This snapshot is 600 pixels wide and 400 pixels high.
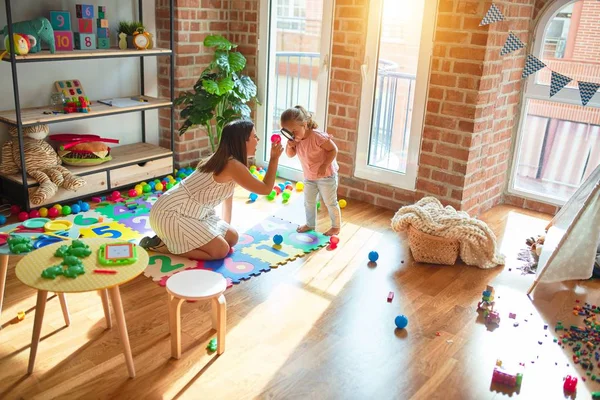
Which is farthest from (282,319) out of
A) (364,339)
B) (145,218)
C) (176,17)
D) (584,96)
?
(176,17)

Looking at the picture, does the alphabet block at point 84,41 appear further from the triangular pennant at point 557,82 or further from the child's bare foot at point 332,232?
the triangular pennant at point 557,82

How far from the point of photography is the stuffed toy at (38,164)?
3.82 meters

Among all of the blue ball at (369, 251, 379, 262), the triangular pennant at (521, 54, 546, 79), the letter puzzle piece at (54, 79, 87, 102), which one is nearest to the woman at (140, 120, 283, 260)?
the blue ball at (369, 251, 379, 262)

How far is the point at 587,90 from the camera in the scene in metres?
3.72

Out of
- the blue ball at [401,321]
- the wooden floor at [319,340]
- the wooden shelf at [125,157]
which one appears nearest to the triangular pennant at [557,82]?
the wooden floor at [319,340]

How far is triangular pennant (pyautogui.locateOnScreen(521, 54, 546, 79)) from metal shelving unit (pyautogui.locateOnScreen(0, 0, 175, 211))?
2.48 meters

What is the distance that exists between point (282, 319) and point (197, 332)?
40 centimetres

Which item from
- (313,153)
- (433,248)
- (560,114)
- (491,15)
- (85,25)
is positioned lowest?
(433,248)

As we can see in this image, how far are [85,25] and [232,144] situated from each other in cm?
169

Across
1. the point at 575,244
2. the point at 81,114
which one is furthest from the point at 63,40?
the point at 575,244

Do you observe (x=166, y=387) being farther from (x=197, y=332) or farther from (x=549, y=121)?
(x=549, y=121)

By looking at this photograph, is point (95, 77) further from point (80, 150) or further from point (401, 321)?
point (401, 321)

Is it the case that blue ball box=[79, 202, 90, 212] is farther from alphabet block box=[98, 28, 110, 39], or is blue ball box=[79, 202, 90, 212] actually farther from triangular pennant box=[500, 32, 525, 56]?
triangular pennant box=[500, 32, 525, 56]

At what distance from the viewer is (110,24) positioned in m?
4.38
